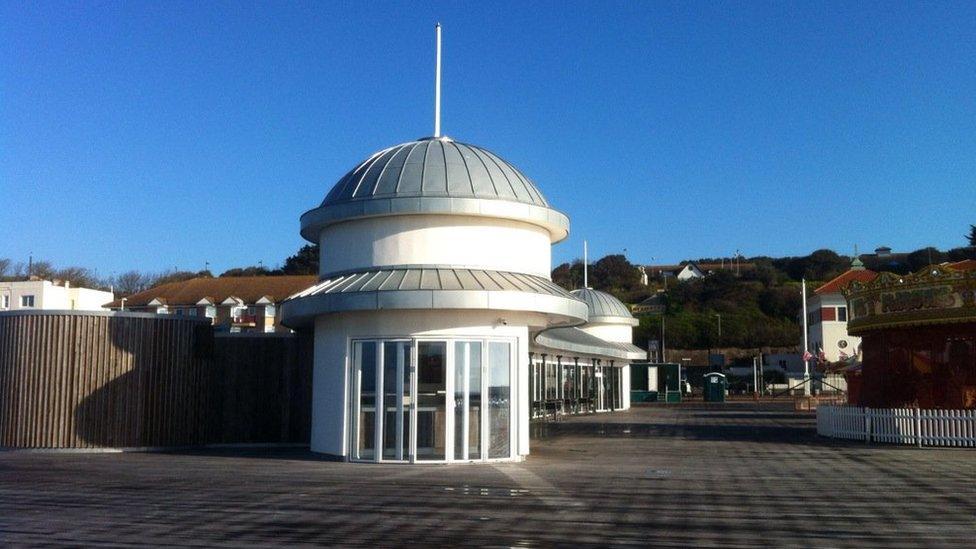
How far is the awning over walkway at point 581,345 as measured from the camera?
27.8 metres

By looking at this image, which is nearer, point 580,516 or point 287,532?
point 287,532

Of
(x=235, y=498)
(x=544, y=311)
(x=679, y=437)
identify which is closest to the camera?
(x=235, y=498)

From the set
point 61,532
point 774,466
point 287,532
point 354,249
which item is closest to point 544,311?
point 354,249

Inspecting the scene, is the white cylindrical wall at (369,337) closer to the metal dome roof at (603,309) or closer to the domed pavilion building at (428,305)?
the domed pavilion building at (428,305)

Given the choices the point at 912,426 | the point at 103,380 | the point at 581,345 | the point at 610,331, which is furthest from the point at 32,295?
the point at 912,426

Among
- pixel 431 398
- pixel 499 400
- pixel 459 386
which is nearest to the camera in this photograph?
pixel 431 398

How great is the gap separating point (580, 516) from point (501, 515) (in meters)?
0.97

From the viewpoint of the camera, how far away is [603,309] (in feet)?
137

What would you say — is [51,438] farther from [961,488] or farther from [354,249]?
[961,488]

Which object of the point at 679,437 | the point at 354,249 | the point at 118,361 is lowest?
the point at 679,437

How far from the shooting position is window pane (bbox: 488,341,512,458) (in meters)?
16.4

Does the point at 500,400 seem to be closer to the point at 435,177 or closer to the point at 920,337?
the point at 435,177

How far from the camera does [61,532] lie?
9.55 meters

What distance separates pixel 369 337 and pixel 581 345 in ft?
54.6
